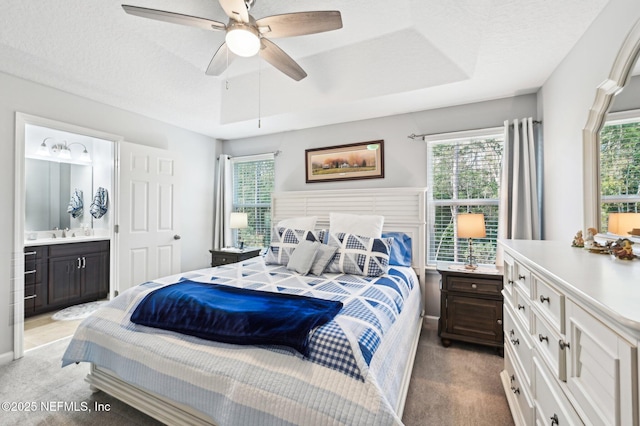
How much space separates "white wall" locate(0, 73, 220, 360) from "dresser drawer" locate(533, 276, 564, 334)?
3.86 meters

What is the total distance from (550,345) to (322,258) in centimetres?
171

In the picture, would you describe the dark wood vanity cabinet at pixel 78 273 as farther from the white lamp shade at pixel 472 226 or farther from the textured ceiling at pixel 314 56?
the white lamp shade at pixel 472 226

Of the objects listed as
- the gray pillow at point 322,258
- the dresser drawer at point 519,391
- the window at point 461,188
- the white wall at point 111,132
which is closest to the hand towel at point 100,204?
the white wall at point 111,132

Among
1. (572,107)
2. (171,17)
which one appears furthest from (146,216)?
(572,107)

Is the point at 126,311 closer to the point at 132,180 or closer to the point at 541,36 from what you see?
the point at 132,180

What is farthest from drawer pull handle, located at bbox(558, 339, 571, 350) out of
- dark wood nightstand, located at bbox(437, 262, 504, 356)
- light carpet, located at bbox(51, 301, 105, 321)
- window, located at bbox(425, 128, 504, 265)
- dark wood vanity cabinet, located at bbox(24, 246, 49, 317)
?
dark wood vanity cabinet, located at bbox(24, 246, 49, 317)

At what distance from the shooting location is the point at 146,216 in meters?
3.49

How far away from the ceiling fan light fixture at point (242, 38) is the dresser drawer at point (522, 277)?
6.59 feet

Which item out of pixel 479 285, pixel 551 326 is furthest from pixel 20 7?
pixel 479 285

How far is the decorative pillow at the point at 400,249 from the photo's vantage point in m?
2.94

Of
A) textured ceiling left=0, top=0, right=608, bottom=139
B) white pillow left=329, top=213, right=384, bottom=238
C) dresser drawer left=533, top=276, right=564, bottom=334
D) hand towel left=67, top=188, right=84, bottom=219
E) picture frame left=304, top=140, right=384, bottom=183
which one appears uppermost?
textured ceiling left=0, top=0, right=608, bottom=139

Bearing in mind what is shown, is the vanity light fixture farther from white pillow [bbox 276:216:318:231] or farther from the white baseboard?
white pillow [bbox 276:216:318:231]

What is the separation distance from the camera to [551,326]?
1.08 meters

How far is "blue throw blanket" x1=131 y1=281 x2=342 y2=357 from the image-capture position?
1354mm
